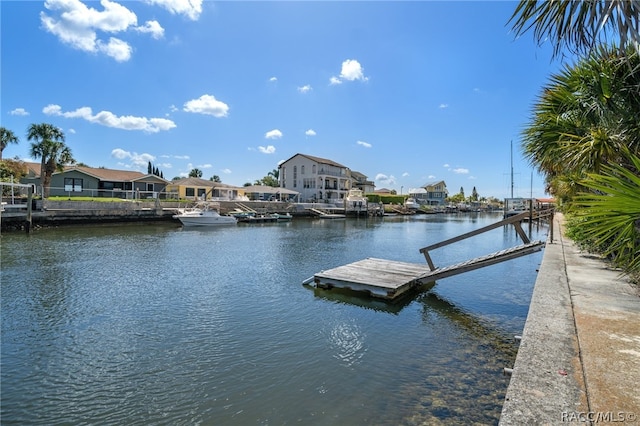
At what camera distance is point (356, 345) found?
24.6 ft

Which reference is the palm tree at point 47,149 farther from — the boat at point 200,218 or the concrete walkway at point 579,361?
the concrete walkway at point 579,361

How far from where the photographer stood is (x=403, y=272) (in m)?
12.0

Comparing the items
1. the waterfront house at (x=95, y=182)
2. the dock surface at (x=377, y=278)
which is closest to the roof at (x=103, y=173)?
the waterfront house at (x=95, y=182)

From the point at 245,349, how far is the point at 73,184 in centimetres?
4643

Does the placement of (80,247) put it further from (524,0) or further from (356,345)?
(524,0)

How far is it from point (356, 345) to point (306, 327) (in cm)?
159

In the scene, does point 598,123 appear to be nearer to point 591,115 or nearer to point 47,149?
point 591,115

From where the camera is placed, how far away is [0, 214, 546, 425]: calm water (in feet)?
17.1

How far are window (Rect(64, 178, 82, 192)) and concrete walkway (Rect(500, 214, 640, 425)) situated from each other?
49.3 metres

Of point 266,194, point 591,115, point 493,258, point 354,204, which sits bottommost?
point 493,258

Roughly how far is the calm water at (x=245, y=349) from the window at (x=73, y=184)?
33.2 metres

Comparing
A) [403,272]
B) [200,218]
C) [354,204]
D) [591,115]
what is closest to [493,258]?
[403,272]

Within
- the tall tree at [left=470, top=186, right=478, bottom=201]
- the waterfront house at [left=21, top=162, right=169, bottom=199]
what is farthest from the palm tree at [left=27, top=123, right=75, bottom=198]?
the tall tree at [left=470, top=186, right=478, bottom=201]

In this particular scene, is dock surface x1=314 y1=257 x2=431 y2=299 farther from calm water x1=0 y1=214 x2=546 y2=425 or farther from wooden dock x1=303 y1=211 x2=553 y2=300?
calm water x1=0 y1=214 x2=546 y2=425
